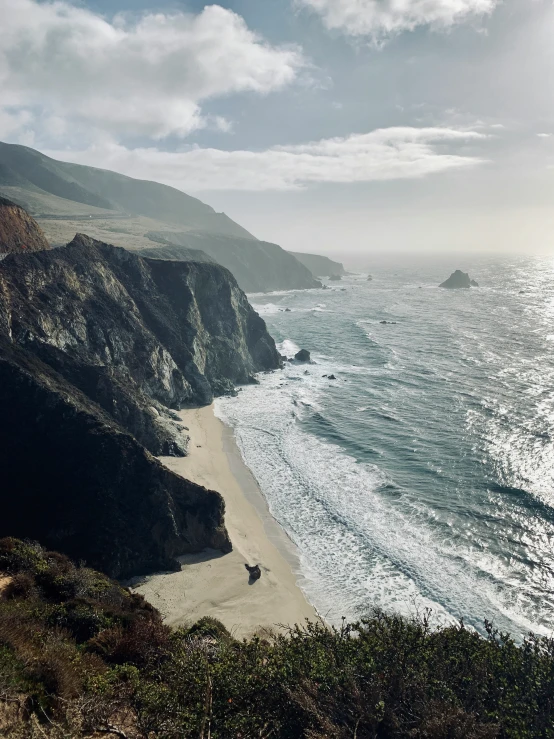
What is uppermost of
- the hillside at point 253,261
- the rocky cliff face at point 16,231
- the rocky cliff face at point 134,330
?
the hillside at point 253,261

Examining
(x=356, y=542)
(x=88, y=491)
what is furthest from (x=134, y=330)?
(x=356, y=542)

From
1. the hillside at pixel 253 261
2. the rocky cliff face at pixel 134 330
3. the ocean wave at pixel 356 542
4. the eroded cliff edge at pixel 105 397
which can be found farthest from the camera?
the hillside at pixel 253 261

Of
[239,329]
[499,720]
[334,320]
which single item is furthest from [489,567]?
[334,320]

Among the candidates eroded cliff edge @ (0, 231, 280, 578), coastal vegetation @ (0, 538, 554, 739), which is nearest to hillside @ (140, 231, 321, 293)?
eroded cliff edge @ (0, 231, 280, 578)

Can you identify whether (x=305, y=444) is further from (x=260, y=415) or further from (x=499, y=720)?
(x=499, y=720)

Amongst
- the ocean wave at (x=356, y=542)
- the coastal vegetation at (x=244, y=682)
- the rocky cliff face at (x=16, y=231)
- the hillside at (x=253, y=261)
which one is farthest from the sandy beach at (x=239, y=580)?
the hillside at (x=253, y=261)

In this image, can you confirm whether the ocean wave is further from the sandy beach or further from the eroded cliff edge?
the eroded cliff edge

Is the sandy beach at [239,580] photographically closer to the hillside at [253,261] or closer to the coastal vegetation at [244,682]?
the coastal vegetation at [244,682]
